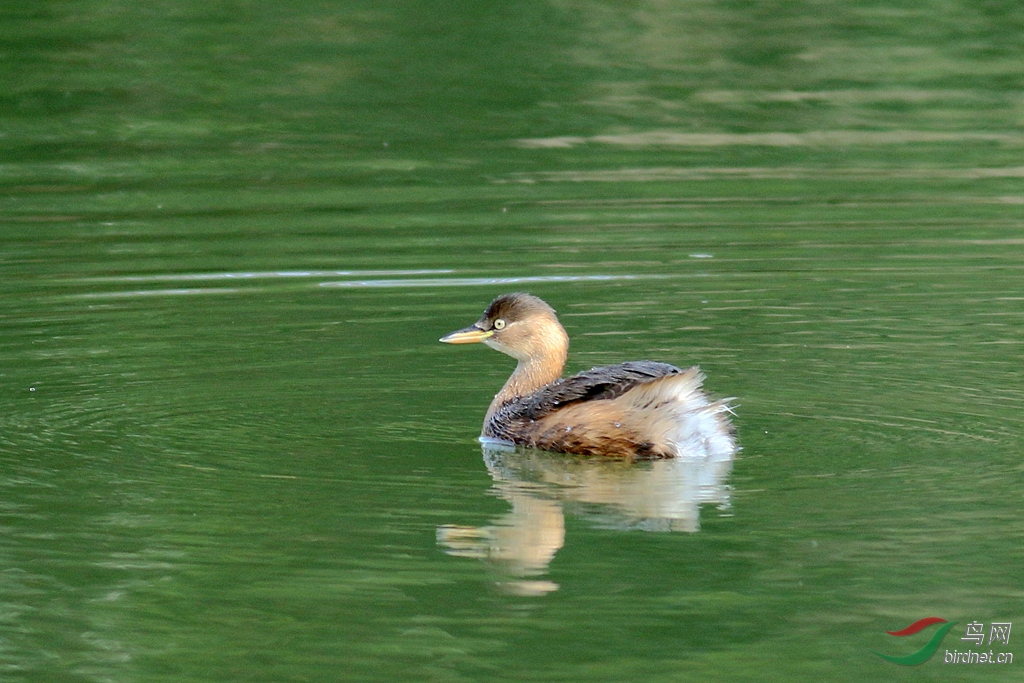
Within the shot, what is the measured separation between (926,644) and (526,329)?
12.0 ft

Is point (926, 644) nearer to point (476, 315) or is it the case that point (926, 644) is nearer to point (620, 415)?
point (620, 415)

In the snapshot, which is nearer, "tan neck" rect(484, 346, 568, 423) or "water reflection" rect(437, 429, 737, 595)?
"water reflection" rect(437, 429, 737, 595)

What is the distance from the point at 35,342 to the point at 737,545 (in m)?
5.29

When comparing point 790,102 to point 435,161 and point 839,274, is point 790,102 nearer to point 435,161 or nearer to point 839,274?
point 435,161

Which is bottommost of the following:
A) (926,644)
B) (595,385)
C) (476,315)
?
(926,644)

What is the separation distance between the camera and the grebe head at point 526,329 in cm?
921

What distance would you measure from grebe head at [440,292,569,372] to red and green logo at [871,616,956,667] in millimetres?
3462

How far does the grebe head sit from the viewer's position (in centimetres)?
921

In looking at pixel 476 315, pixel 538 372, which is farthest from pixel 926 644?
pixel 476 315

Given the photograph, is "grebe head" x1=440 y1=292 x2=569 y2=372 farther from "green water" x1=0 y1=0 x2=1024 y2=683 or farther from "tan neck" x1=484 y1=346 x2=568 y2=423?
"green water" x1=0 y1=0 x2=1024 y2=683

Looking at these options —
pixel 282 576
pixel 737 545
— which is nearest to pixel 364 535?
pixel 282 576

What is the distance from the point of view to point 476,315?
11.2 meters

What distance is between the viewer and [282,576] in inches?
261

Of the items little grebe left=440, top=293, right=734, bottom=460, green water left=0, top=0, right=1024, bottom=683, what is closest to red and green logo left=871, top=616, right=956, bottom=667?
green water left=0, top=0, right=1024, bottom=683
